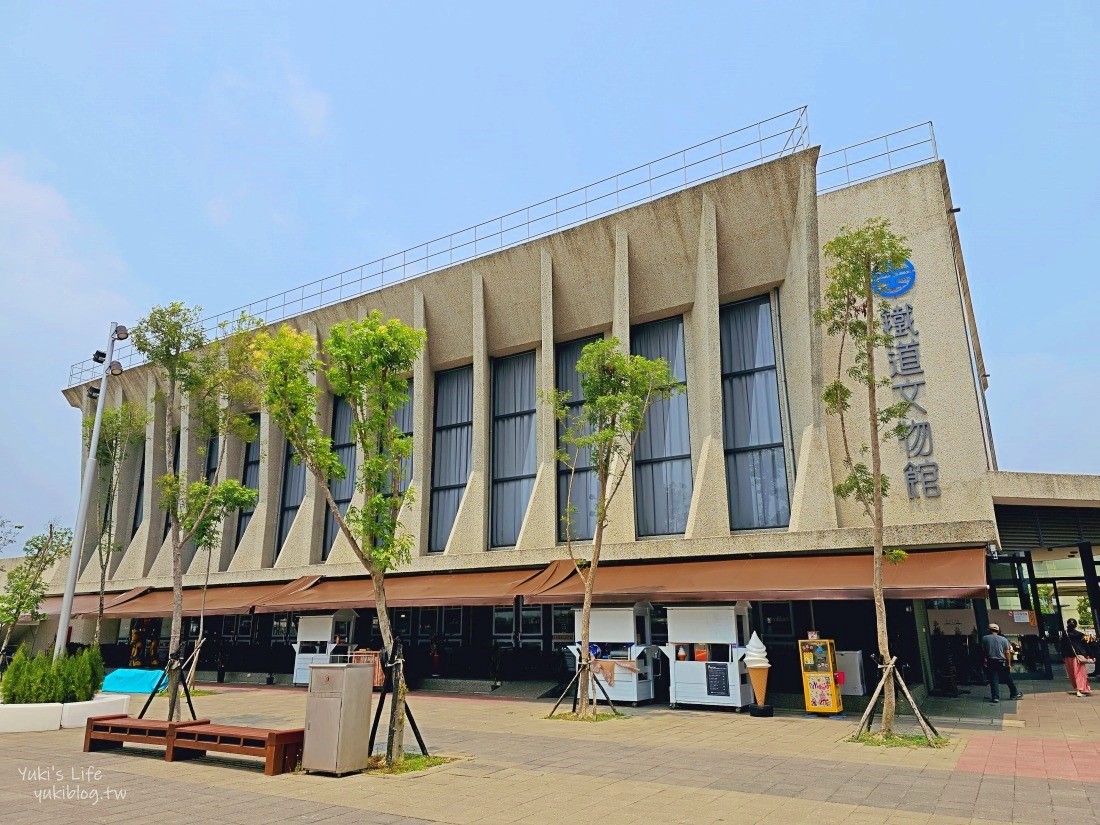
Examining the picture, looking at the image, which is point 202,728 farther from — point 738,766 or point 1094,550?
point 1094,550

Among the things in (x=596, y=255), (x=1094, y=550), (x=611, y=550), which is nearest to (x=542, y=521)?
(x=611, y=550)

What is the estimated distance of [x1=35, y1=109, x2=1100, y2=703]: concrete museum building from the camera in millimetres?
17109

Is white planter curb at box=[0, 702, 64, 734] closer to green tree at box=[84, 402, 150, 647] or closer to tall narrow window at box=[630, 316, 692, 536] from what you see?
green tree at box=[84, 402, 150, 647]

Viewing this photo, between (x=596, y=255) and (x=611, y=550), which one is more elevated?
(x=596, y=255)

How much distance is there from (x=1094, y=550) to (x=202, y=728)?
91.8 feet

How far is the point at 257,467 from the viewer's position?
31.5 meters

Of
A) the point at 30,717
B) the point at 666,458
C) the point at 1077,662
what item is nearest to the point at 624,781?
the point at 30,717

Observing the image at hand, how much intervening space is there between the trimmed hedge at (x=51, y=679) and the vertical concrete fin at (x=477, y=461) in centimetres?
1035

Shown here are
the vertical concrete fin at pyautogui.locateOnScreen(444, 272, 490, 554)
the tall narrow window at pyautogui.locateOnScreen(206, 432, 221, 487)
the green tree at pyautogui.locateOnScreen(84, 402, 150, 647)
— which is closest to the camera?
the vertical concrete fin at pyautogui.locateOnScreen(444, 272, 490, 554)

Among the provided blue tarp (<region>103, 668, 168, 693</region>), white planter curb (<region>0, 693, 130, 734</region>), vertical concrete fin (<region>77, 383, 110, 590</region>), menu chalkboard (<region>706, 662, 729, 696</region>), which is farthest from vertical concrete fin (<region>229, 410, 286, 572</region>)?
menu chalkboard (<region>706, 662, 729, 696</region>)

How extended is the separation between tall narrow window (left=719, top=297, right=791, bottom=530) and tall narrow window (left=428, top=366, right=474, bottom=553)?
9.46 metres

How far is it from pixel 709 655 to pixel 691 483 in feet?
18.3

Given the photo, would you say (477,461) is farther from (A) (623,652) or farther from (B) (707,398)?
(A) (623,652)

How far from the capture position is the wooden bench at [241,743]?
9617mm
